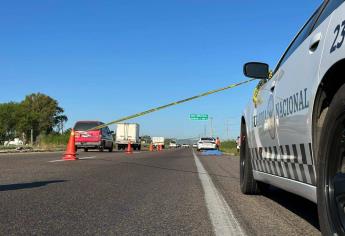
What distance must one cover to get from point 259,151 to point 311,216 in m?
1.09

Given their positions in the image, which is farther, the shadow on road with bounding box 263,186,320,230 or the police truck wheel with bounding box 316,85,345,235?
the shadow on road with bounding box 263,186,320,230

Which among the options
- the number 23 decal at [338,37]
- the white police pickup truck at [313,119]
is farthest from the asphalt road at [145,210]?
the number 23 decal at [338,37]

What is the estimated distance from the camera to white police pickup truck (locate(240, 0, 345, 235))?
3376 millimetres

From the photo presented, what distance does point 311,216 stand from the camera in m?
5.48

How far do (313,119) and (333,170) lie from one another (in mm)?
512

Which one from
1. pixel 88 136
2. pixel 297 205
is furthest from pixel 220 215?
pixel 88 136

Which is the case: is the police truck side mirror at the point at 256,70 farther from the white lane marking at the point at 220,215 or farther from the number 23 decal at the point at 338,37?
the number 23 decal at the point at 338,37

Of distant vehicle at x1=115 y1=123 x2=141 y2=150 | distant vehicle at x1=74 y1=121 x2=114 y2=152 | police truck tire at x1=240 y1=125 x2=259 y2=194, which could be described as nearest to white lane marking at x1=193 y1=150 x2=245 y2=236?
police truck tire at x1=240 y1=125 x2=259 y2=194

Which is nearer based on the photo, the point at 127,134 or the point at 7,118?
the point at 127,134

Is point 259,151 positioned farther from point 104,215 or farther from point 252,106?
point 104,215

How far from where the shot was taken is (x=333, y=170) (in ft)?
11.3

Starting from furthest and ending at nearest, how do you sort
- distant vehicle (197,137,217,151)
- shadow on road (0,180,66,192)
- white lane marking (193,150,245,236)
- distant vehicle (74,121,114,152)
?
distant vehicle (197,137,217,151), distant vehicle (74,121,114,152), shadow on road (0,180,66,192), white lane marking (193,150,245,236)

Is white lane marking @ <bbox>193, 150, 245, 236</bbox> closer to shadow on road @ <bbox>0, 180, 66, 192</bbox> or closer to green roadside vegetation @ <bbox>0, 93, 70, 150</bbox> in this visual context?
shadow on road @ <bbox>0, 180, 66, 192</bbox>

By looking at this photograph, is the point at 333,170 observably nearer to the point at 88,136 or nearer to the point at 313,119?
the point at 313,119
